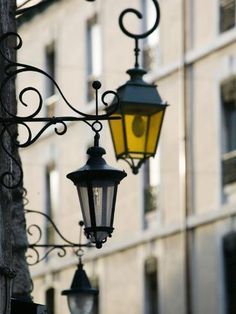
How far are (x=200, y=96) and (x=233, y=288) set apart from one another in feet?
→ 11.5

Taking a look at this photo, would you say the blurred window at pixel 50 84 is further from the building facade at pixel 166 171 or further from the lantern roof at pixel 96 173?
the lantern roof at pixel 96 173

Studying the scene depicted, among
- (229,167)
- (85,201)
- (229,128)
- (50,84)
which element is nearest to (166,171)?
(229,128)

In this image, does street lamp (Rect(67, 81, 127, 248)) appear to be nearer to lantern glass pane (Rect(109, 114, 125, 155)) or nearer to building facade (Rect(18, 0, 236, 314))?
lantern glass pane (Rect(109, 114, 125, 155))

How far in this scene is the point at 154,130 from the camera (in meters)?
17.3

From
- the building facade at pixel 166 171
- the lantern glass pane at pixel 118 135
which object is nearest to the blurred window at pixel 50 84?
the building facade at pixel 166 171

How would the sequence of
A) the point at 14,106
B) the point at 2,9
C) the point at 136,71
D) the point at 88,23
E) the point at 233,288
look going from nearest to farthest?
the point at 2,9
the point at 14,106
the point at 136,71
the point at 233,288
the point at 88,23

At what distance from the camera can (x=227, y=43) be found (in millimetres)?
34031

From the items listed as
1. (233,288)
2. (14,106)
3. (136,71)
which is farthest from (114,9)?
(14,106)

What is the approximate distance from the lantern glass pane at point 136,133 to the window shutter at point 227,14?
54.8 ft

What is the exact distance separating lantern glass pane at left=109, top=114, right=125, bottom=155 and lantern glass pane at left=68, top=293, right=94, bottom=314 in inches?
103

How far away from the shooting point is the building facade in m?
33.8

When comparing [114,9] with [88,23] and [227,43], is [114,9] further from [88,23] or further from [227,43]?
[227,43]

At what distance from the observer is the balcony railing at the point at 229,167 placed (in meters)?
33.2

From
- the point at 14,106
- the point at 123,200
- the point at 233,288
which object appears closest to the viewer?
the point at 14,106
